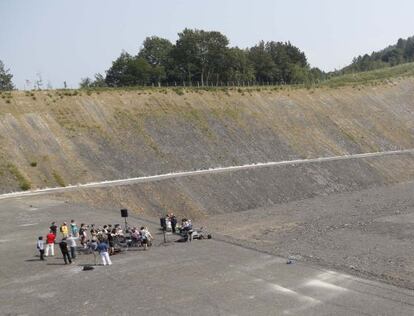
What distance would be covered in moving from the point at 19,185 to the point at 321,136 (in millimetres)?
38961

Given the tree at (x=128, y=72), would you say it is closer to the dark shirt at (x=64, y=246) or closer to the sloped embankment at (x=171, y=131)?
the sloped embankment at (x=171, y=131)

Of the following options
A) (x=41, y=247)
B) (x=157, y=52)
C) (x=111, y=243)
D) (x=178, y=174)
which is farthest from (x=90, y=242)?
(x=157, y=52)

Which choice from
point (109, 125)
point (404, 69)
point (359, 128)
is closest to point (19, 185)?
point (109, 125)

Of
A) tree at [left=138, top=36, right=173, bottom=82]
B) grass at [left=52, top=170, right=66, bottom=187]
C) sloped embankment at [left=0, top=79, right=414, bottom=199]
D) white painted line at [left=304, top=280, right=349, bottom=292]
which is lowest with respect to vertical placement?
white painted line at [left=304, top=280, right=349, bottom=292]

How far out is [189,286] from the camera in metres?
19.4

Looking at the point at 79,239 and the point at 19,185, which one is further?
the point at 19,185

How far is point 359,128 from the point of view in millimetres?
71188

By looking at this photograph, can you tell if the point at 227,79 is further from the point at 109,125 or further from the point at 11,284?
the point at 11,284

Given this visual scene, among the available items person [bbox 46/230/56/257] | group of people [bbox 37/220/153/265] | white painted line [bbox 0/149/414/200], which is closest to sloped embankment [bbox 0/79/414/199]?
white painted line [bbox 0/149/414/200]

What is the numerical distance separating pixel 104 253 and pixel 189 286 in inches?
190

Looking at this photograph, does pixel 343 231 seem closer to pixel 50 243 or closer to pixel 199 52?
pixel 50 243

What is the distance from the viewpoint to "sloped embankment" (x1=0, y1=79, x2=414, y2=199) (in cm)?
4750

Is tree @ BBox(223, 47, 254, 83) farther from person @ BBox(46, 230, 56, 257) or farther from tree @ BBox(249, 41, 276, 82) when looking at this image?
person @ BBox(46, 230, 56, 257)

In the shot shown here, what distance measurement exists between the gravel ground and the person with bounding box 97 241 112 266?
6.71 metres
